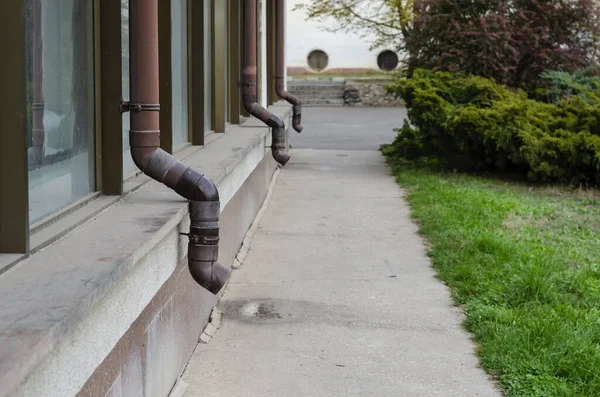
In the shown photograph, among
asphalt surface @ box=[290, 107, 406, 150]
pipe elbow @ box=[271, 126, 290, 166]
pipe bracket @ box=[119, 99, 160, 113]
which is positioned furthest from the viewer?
asphalt surface @ box=[290, 107, 406, 150]

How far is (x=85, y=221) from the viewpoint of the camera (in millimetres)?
3512

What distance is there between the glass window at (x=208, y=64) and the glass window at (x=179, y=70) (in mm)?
700

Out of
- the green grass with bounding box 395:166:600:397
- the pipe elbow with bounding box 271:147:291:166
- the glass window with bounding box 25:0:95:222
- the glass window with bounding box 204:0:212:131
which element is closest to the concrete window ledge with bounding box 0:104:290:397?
the glass window with bounding box 25:0:95:222

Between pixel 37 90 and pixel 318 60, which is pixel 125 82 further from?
pixel 318 60

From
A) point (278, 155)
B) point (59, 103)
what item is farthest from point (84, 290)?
point (278, 155)

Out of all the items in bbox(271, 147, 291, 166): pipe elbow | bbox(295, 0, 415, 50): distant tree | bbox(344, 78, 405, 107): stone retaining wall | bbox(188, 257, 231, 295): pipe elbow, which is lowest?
bbox(188, 257, 231, 295): pipe elbow

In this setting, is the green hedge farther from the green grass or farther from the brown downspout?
the brown downspout

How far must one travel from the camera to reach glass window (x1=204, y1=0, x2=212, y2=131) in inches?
285

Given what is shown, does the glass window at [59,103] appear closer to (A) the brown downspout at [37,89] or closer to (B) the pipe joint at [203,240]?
(A) the brown downspout at [37,89]

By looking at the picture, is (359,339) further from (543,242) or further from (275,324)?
(543,242)

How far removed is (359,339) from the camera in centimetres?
513

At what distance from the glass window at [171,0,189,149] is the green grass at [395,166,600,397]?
1933mm

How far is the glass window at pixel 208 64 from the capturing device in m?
7.23

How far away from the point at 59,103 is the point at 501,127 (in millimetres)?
8163
